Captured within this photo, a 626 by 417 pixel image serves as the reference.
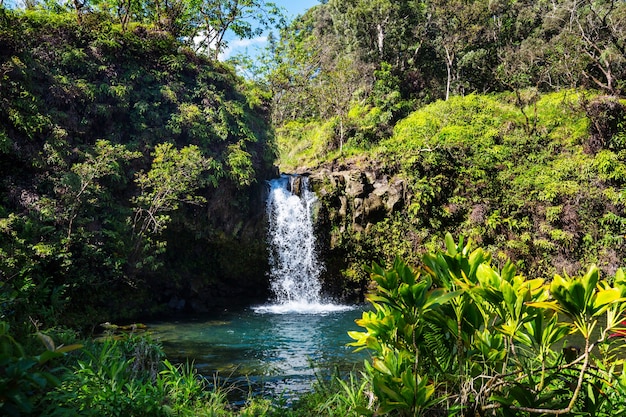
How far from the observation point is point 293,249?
41.9ft

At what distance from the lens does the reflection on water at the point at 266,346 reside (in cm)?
555

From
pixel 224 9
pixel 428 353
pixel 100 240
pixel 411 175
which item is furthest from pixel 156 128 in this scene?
pixel 428 353

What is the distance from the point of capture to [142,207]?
9867mm

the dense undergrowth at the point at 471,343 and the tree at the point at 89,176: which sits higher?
the tree at the point at 89,176

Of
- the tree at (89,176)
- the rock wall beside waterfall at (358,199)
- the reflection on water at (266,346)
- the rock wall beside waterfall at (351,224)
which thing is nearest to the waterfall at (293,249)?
the rock wall beside waterfall at (351,224)

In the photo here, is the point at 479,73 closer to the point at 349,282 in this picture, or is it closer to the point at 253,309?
the point at 349,282

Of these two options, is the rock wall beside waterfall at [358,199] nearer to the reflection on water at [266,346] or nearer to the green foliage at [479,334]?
the reflection on water at [266,346]

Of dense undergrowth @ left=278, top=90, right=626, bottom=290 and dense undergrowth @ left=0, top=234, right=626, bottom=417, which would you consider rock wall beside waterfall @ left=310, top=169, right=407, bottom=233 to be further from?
dense undergrowth @ left=0, top=234, right=626, bottom=417

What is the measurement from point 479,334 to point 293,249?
10.8 m

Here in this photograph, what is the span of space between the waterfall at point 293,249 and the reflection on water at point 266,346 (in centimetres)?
159

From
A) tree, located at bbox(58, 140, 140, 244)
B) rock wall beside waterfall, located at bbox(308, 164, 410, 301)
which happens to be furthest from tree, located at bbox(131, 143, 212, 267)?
rock wall beside waterfall, located at bbox(308, 164, 410, 301)

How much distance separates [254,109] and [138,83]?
395cm

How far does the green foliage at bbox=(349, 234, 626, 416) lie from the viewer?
69.0 inches

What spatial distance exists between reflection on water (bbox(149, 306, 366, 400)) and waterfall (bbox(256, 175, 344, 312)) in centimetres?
159
